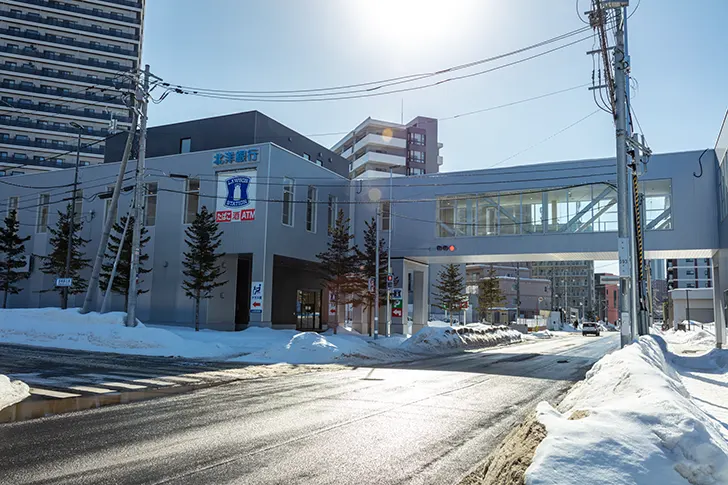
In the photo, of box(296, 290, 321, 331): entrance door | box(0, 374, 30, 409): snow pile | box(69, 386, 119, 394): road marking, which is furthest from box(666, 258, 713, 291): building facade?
box(0, 374, 30, 409): snow pile

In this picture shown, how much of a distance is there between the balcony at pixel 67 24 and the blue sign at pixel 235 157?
205 feet

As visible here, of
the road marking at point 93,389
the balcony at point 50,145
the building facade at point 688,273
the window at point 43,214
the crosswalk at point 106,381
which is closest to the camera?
the crosswalk at point 106,381

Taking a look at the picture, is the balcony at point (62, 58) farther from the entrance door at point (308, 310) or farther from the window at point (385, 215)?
the window at point (385, 215)

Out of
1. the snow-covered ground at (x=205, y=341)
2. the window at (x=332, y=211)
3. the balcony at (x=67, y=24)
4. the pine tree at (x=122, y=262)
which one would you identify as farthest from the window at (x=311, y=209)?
the balcony at (x=67, y=24)

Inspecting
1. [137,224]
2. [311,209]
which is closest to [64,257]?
[137,224]

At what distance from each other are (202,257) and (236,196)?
13.8 ft

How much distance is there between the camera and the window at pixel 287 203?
1352 inches

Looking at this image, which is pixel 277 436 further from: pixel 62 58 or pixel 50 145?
pixel 62 58

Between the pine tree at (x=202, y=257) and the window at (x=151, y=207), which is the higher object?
the window at (x=151, y=207)

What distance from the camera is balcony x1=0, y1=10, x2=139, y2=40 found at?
7962 centimetres

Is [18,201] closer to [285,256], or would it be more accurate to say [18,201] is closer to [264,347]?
[285,256]

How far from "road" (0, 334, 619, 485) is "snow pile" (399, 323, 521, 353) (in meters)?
14.3

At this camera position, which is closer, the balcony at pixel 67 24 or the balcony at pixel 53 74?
the balcony at pixel 53 74

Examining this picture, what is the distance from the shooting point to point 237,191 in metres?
33.8
